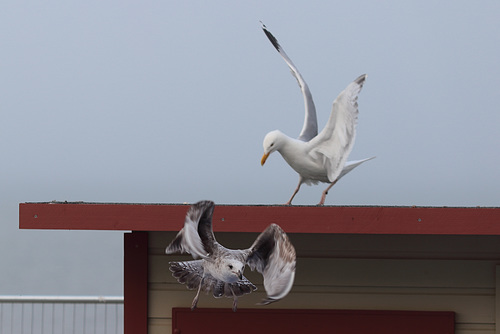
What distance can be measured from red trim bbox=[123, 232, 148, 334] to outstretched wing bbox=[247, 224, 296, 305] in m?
2.71

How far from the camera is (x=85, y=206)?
15.4 ft

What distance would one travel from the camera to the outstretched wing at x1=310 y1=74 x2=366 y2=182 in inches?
188

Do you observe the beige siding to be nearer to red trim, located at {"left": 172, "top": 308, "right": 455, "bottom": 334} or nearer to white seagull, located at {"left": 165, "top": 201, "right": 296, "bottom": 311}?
red trim, located at {"left": 172, "top": 308, "right": 455, "bottom": 334}

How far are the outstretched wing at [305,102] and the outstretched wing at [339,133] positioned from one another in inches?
25.4

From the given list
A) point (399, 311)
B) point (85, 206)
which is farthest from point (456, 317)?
point (85, 206)

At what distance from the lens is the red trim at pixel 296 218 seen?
14.9 ft

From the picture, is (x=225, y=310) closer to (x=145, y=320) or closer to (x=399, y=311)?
(x=145, y=320)

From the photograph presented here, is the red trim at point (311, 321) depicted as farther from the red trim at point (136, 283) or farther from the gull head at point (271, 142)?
the gull head at point (271, 142)

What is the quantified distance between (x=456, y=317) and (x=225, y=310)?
146cm

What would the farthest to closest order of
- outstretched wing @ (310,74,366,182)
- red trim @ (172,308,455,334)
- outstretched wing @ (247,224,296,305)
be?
red trim @ (172,308,455,334)
outstretched wing @ (310,74,366,182)
outstretched wing @ (247,224,296,305)

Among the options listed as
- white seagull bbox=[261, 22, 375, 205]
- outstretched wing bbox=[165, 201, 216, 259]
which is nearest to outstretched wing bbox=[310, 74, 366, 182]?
white seagull bbox=[261, 22, 375, 205]

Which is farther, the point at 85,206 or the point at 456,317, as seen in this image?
the point at 456,317

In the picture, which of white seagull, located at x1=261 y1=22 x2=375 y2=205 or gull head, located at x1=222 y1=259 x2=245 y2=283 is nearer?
gull head, located at x1=222 y1=259 x2=245 y2=283

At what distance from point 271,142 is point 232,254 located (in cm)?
267
